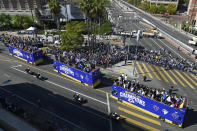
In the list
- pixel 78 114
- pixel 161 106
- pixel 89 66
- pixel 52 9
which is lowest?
pixel 78 114

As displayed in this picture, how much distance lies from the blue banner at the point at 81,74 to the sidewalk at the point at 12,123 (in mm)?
10742

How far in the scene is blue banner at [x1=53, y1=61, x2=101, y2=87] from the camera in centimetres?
2392

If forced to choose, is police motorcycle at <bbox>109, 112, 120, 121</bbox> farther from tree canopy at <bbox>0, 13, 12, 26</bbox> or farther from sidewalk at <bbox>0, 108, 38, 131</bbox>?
tree canopy at <bbox>0, 13, 12, 26</bbox>

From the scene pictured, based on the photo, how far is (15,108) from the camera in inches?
731

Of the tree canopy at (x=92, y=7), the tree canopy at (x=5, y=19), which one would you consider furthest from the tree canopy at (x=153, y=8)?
the tree canopy at (x=5, y=19)

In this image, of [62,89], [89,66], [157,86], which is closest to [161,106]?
[157,86]

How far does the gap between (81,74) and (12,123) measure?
11652 millimetres

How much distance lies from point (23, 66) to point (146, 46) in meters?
34.4

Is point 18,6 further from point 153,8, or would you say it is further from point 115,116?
point 153,8

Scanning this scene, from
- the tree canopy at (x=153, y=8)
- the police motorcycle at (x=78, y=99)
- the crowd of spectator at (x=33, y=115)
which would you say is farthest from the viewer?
the tree canopy at (x=153, y=8)

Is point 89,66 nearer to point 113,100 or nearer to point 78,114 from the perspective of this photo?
point 113,100

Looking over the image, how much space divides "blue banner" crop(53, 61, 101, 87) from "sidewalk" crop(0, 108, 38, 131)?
Result: 10742 millimetres

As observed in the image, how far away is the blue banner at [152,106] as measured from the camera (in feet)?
55.0

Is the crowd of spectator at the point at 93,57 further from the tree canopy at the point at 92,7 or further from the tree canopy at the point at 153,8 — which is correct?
the tree canopy at the point at 153,8
